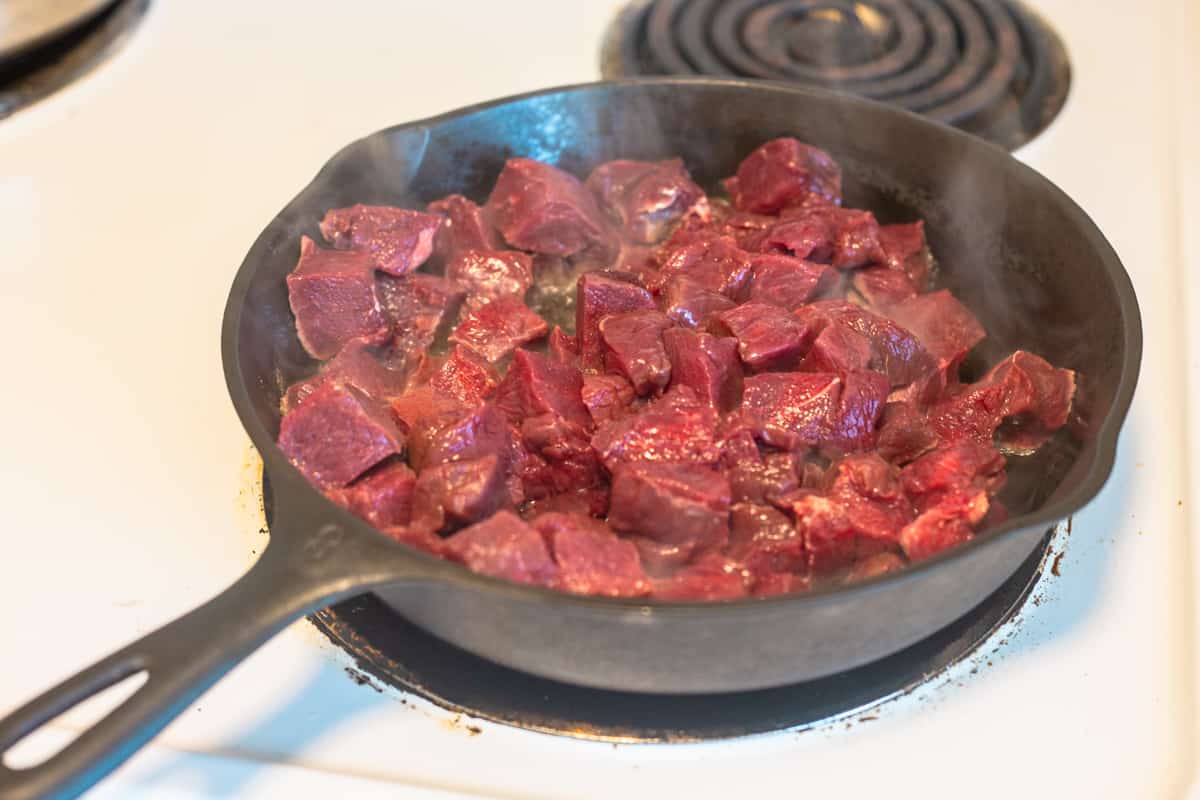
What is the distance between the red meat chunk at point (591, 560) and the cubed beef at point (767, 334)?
0.61 meters

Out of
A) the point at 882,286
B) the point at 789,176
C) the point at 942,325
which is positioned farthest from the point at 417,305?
the point at 942,325

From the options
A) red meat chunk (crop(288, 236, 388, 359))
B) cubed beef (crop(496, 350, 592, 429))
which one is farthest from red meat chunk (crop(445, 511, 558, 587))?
red meat chunk (crop(288, 236, 388, 359))

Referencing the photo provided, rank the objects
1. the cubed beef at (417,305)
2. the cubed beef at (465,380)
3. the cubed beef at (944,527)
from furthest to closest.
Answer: the cubed beef at (417,305) → the cubed beef at (465,380) → the cubed beef at (944,527)

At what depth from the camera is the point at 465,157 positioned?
271 centimetres

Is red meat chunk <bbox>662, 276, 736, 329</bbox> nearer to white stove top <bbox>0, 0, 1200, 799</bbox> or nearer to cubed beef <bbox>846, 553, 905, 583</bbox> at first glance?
cubed beef <bbox>846, 553, 905, 583</bbox>

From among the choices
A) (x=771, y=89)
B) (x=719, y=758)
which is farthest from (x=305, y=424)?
(x=771, y=89)

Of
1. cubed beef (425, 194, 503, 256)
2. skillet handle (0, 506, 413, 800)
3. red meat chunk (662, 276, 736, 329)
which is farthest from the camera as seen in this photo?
cubed beef (425, 194, 503, 256)

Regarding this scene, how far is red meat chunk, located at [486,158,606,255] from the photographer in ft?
8.48

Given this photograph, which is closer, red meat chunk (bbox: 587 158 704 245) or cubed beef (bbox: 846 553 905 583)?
cubed beef (bbox: 846 553 905 583)

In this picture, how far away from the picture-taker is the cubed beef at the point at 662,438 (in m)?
1.99

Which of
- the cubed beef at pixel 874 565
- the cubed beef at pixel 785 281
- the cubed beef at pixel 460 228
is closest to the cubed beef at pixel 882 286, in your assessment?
the cubed beef at pixel 785 281

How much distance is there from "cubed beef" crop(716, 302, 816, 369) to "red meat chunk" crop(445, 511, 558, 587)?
739 mm

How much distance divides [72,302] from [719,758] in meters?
1.92

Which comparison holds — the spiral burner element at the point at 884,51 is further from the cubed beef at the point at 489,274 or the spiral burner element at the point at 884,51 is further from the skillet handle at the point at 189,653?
the skillet handle at the point at 189,653
